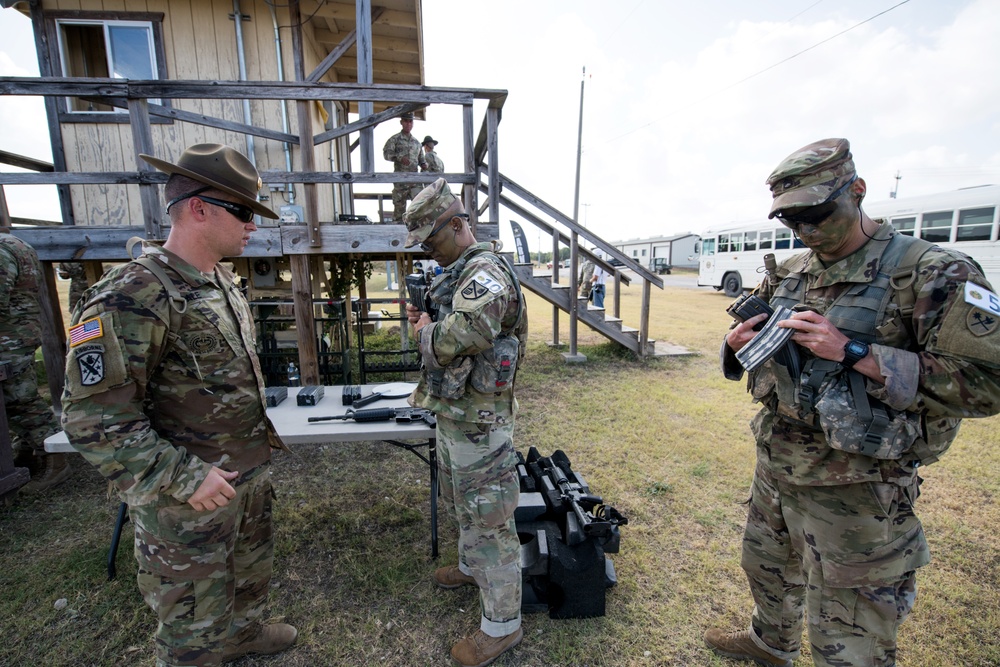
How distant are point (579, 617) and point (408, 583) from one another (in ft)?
3.51

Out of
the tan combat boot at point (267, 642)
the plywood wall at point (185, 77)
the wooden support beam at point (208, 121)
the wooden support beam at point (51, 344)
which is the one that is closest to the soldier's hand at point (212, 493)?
the tan combat boot at point (267, 642)

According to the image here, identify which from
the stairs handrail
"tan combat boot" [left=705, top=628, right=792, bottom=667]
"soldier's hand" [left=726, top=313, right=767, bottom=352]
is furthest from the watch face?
the stairs handrail

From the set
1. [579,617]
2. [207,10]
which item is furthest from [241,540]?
[207,10]

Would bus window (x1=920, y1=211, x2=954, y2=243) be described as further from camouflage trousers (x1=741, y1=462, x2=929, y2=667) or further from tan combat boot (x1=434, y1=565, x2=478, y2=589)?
tan combat boot (x1=434, y1=565, x2=478, y2=589)

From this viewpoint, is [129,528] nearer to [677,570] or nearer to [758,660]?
[677,570]

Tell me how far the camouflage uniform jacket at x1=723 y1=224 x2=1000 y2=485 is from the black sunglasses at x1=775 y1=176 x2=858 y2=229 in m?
0.21

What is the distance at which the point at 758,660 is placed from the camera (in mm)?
2299

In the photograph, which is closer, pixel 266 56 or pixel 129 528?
pixel 129 528

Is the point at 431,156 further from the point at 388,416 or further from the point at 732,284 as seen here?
the point at 732,284

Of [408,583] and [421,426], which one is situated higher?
[421,426]

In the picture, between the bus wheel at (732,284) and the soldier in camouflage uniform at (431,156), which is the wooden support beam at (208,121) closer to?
the soldier in camouflage uniform at (431,156)

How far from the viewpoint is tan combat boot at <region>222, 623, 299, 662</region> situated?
7.57 ft

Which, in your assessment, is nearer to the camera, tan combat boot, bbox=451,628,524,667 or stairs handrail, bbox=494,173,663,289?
tan combat boot, bbox=451,628,524,667

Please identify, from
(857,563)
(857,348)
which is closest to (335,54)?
(857,348)
